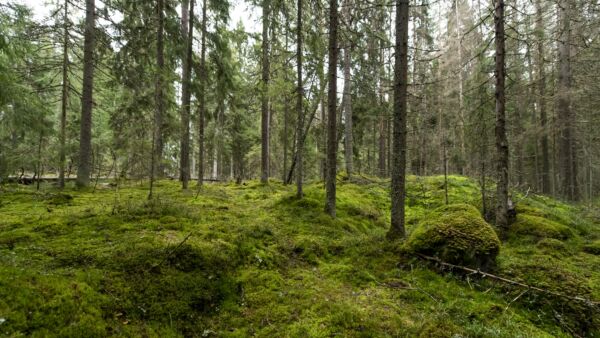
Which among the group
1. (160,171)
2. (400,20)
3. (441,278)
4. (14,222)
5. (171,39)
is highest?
(171,39)

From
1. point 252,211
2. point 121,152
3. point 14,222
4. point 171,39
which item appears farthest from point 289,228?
point 171,39

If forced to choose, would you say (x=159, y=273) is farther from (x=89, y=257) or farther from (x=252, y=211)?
(x=252, y=211)

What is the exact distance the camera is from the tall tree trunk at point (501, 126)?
773cm

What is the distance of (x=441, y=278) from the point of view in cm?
519

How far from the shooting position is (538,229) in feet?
25.3

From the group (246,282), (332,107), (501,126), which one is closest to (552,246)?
(501,126)

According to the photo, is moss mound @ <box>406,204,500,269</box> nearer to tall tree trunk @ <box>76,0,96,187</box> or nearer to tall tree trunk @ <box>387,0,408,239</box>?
tall tree trunk @ <box>387,0,408,239</box>

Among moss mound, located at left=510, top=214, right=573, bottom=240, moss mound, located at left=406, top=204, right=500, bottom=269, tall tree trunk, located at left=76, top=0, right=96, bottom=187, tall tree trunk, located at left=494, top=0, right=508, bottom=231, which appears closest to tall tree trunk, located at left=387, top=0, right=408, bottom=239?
moss mound, located at left=406, top=204, right=500, bottom=269

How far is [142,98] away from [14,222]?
24.2 ft

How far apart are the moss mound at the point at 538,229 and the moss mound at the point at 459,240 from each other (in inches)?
111

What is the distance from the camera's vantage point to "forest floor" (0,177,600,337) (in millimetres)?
3355

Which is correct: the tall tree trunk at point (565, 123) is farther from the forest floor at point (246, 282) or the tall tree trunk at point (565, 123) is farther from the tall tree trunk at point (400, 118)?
the tall tree trunk at point (400, 118)

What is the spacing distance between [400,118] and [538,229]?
512cm

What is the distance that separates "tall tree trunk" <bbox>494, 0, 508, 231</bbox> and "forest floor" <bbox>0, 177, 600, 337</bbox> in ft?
3.48
